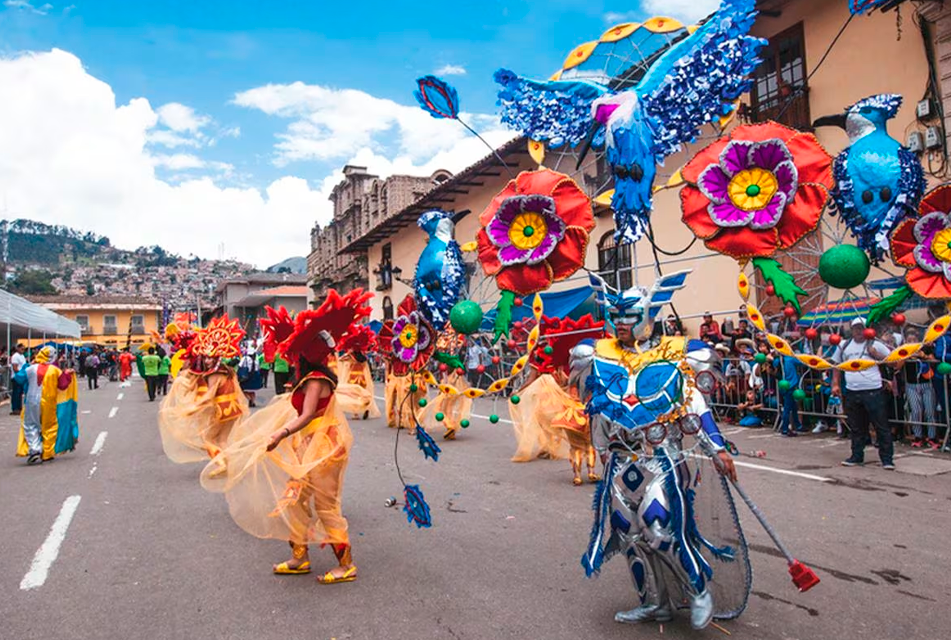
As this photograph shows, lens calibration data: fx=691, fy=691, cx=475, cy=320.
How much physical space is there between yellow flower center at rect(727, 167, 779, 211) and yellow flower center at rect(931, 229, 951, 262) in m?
0.85

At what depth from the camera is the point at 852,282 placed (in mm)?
3855

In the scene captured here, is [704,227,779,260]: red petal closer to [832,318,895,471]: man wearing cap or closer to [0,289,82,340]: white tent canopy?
[832,318,895,471]: man wearing cap

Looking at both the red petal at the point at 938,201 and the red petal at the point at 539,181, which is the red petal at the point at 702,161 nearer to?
the red petal at the point at 539,181

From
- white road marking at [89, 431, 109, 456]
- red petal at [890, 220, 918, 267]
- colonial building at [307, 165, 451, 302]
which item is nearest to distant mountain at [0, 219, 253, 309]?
colonial building at [307, 165, 451, 302]

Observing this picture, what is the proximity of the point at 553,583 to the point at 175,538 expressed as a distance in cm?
345

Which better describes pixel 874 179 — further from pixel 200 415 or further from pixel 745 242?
pixel 200 415

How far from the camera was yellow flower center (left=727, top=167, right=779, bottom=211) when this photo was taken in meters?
→ 4.05

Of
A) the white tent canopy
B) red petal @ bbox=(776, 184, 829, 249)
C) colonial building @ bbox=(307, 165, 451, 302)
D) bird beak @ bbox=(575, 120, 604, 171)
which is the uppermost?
colonial building @ bbox=(307, 165, 451, 302)

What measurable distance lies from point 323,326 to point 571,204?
1977 millimetres

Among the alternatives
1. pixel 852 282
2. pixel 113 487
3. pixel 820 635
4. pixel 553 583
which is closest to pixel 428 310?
pixel 553 583

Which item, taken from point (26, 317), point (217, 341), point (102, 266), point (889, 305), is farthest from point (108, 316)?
point (102, 266)

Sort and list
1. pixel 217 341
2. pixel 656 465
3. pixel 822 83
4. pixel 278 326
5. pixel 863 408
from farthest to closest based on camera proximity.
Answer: pixel 822 83 < pixel 217 341 < pixel 863 408 < pixel 278 326 < pixel 656 465

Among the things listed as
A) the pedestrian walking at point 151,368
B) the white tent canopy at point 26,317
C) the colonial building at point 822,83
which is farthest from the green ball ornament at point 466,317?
the pedestrian walking at point 151,368

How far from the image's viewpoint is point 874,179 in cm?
387
